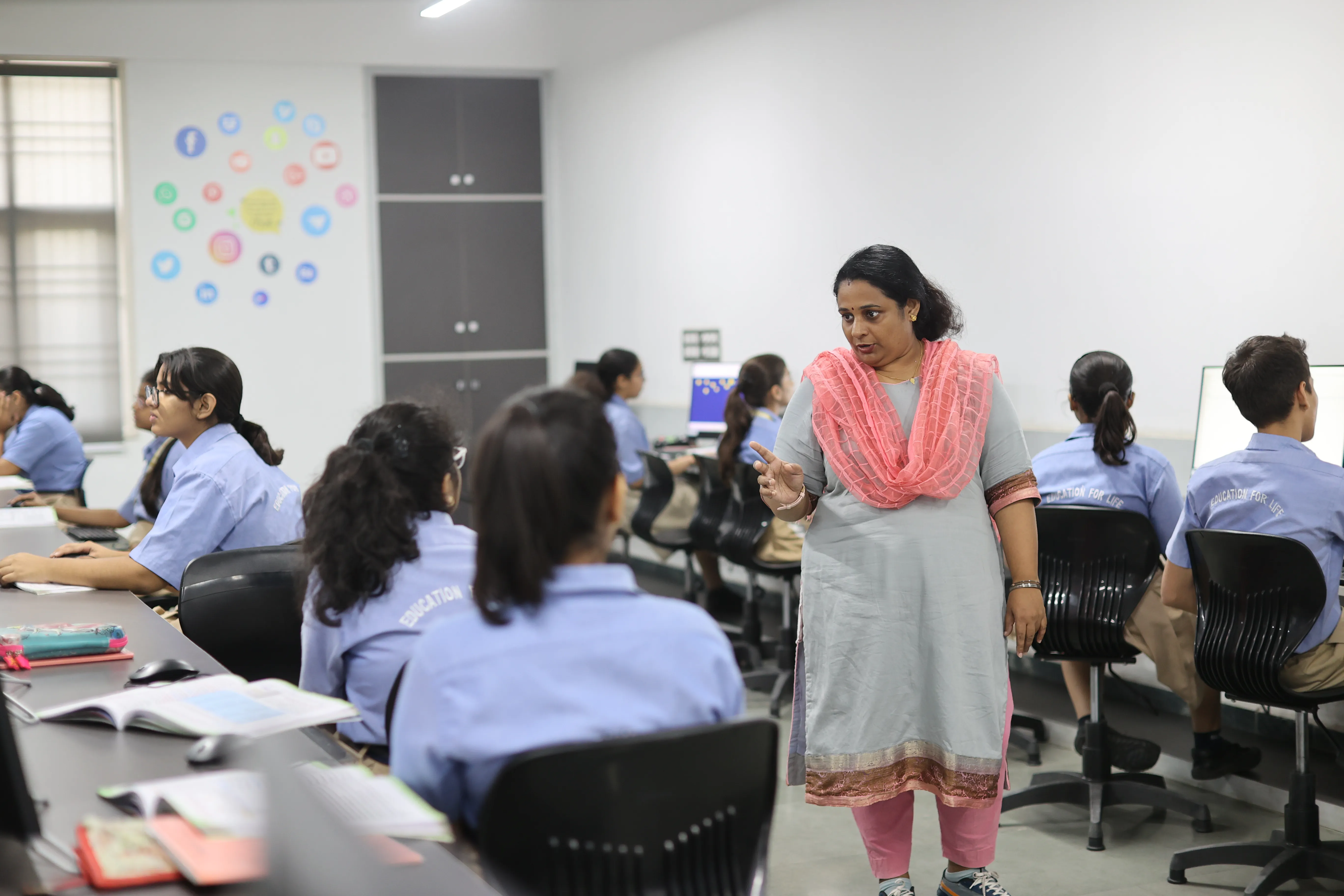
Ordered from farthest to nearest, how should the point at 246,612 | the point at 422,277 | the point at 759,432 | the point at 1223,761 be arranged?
the point at 422,277 → the point at 759,432 → the point at 1223,761 → the point at 246,612

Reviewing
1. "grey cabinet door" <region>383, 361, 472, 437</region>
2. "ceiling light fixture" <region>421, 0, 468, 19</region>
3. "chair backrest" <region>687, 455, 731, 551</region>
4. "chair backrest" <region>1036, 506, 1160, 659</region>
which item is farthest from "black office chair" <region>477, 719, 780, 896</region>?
"grey cabinet door" <region>383, 361, 472, 437</region>

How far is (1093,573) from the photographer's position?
9.89 ft

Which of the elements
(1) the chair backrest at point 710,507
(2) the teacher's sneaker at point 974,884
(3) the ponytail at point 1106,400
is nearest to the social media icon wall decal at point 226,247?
(1) the chair backrest at point 710,507

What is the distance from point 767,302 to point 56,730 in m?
4.73

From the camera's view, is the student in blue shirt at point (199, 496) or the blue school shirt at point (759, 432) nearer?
the student in blue shirt at point (199, 496)

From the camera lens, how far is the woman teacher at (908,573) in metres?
2.12

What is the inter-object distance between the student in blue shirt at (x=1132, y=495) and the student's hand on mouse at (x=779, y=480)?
1150 millimetres

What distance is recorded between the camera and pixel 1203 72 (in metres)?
3.84

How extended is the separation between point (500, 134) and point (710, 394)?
9.09 feet

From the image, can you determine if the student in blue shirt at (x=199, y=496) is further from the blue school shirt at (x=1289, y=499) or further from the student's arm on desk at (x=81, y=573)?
the blue school shirt at (x=1289, y=499)

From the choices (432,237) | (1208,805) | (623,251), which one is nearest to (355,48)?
(432,237)

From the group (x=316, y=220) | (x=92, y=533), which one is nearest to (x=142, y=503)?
(x=92, y=533)

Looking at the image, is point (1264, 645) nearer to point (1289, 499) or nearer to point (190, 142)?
point (1289, 499)

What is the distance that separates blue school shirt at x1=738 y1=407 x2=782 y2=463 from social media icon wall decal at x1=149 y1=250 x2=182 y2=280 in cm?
415
